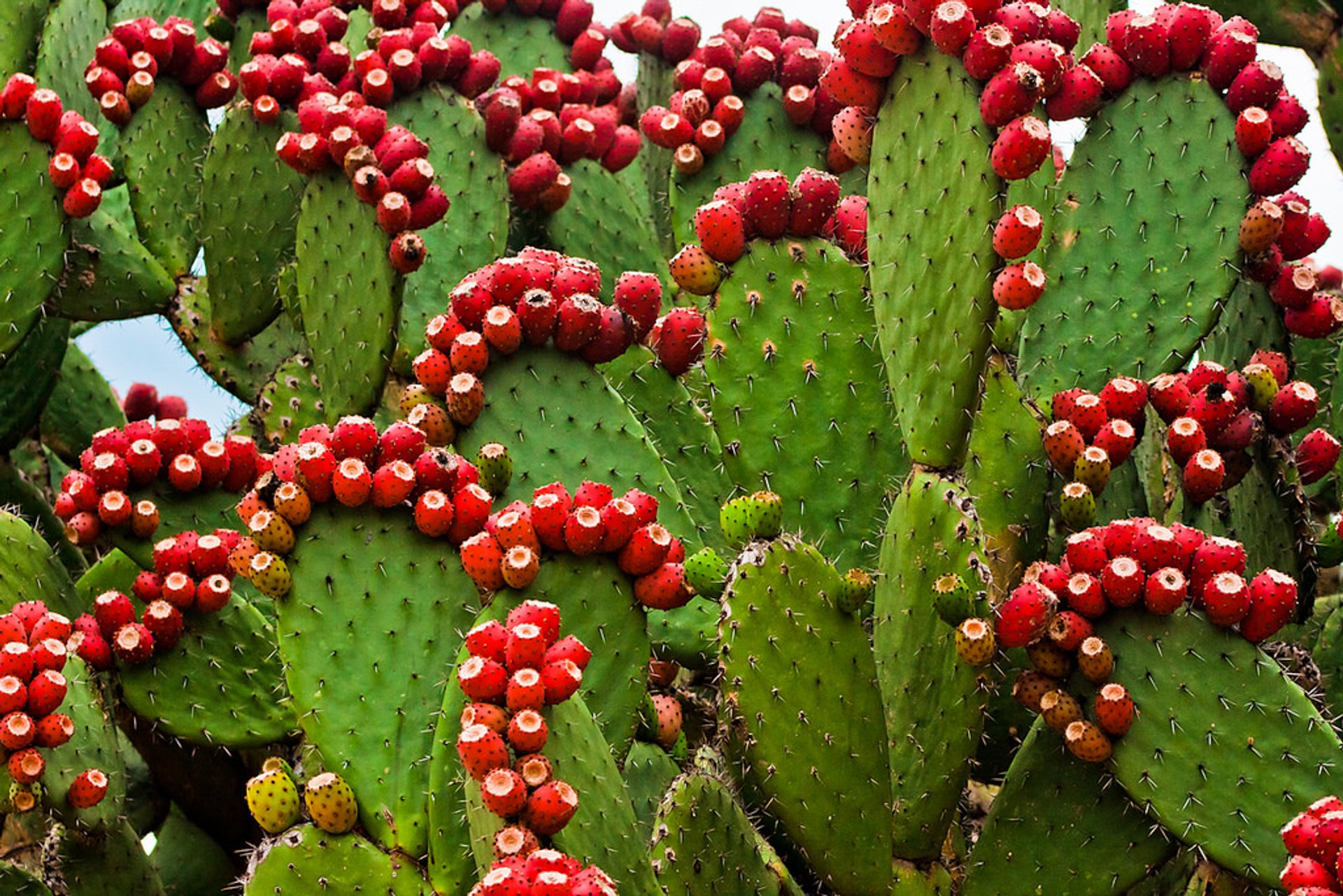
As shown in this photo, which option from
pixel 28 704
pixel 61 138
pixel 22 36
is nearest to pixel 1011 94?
pixel 28 704

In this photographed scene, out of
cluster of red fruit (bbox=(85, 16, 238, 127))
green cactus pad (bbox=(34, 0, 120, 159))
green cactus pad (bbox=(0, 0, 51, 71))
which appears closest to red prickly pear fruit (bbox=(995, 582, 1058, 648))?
cluster of red fruit (bbox=(85, 16, 238, 127))

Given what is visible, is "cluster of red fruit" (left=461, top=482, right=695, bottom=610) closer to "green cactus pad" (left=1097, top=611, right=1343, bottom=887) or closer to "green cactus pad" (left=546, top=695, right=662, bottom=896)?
"green cactus pad" (left=546, top=695, right=662, bottom=896)

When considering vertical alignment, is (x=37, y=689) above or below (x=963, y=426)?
below

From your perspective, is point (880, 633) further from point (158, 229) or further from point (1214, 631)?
point (158, 229)

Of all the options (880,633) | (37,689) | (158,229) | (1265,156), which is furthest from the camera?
(158,229)

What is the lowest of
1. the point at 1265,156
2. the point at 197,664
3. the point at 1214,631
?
the point at 197,664

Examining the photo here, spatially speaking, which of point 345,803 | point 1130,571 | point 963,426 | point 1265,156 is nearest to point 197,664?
point 345,803
